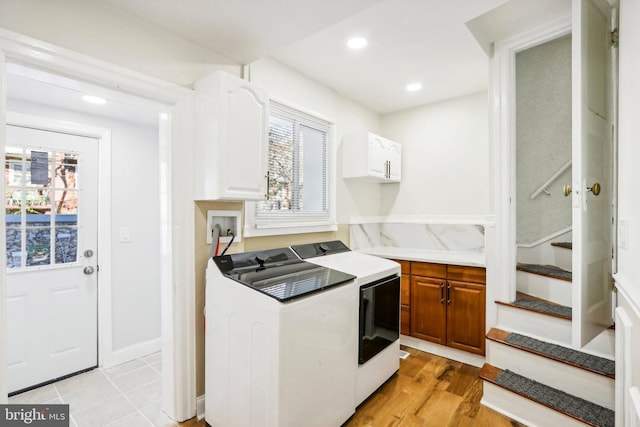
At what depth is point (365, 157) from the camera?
3146 mm

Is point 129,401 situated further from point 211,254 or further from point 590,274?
point 590,274

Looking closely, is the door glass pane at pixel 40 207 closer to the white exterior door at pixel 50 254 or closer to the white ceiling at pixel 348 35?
the white exterior door at pixel 50 254

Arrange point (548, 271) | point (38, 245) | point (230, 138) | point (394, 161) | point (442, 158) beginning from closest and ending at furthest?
point (230, 138) → point (38, 245) → point (548, 271) → point (442, 158) → point (394, 161)

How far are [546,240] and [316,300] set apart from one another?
2.42 meters

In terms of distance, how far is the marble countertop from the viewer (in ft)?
9.08

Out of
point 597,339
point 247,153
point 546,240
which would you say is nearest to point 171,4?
point 247,153

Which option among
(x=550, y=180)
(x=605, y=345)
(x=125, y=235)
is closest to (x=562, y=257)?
(x=550, y=180)

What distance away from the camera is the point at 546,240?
9.48ft

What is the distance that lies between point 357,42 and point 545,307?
2353mm

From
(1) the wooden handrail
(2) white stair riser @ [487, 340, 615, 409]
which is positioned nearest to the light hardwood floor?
(2) white stair riser @ [487, 340, 615, 409]

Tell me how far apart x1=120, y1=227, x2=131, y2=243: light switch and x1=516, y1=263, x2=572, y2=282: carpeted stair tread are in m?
3.47

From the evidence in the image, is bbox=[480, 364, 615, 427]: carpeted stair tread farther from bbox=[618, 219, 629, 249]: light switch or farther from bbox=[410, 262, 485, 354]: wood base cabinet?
bbox=[618, 219, 629, 249]: light switch

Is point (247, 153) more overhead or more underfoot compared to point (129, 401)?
more overhead

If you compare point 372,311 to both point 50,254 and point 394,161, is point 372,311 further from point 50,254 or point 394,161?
point 50,254
